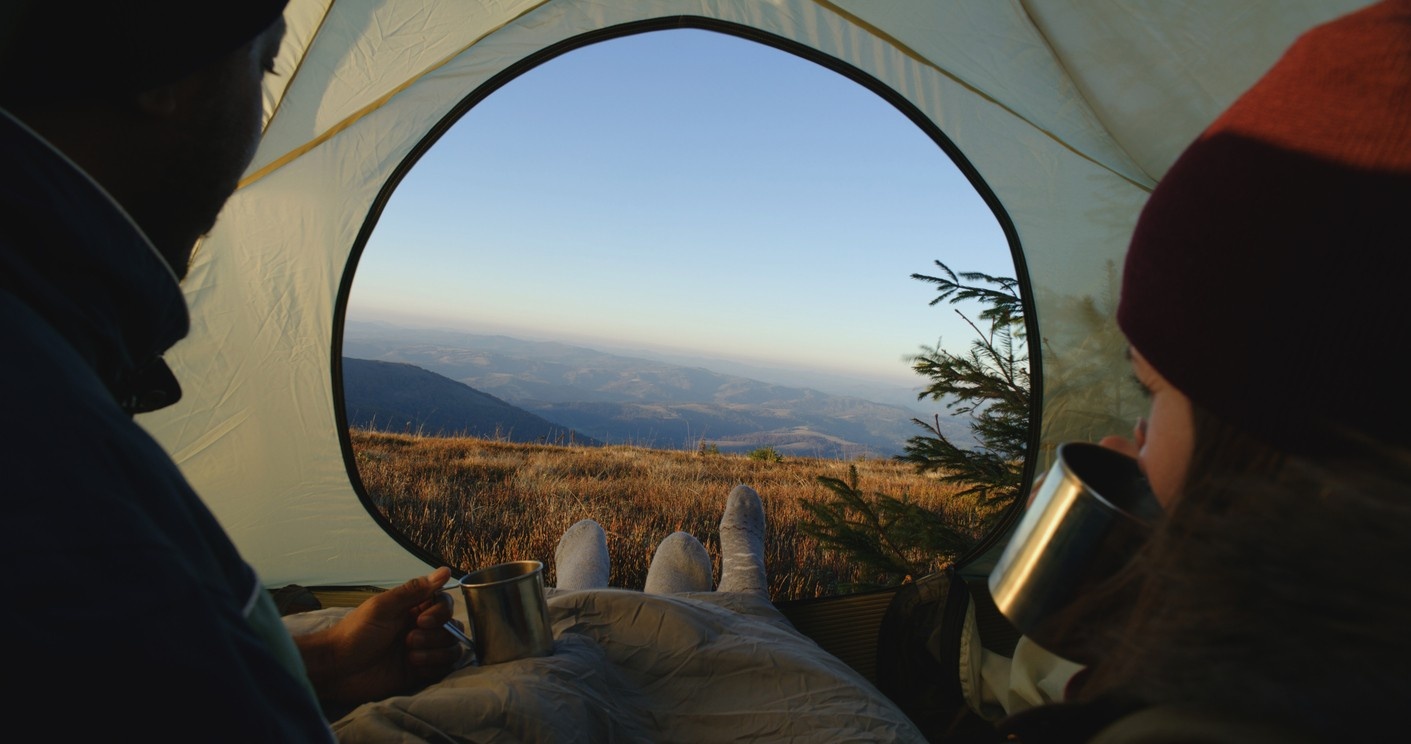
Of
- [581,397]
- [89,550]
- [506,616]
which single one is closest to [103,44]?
[89,550]

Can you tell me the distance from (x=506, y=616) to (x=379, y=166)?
1.80 m

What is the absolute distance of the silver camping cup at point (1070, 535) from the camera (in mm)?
752

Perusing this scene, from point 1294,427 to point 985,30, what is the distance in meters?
2.11

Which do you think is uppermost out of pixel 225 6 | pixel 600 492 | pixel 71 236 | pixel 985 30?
pixel 985 30

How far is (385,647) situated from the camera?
4.70ft

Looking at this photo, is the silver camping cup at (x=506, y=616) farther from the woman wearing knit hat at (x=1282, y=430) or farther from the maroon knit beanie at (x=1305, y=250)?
the maroon knit beanie at (x=1305, y=250)

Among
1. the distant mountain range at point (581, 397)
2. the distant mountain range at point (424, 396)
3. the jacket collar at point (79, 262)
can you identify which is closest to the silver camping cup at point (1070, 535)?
the jacket collar at point (79, 262)

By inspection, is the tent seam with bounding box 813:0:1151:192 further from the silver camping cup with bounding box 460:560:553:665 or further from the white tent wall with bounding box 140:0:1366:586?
the silver camping cup with bounding box 460:560:553:665

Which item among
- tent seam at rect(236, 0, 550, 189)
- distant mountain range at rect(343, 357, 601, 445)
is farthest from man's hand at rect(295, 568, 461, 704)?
distant mountain range at rect(343, 357, 601, 445)

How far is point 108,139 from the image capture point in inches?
27.2

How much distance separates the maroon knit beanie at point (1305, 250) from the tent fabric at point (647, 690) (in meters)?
1.07

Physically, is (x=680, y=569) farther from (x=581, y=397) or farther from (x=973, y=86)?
(x=581, y=397)

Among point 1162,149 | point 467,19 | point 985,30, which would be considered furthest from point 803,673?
point 467,19

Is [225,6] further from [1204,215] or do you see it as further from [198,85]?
[1204,215]
